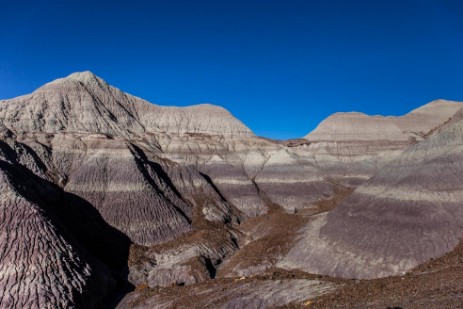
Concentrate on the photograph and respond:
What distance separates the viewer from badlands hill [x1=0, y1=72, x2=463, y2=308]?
2992cm

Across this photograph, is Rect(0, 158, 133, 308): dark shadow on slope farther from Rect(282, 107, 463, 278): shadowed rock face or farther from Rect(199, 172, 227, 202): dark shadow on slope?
Rect(199, 172, 227, 202): dark shadow on slope

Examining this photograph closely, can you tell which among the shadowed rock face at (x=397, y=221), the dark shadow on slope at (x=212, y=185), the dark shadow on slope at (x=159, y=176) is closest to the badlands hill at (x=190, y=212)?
the shadowed rock face at (x=397, y=221)

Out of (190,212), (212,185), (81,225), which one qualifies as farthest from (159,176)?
(81,225)

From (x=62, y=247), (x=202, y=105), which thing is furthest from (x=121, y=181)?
(x=202, y=105)

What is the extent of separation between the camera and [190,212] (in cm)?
5559

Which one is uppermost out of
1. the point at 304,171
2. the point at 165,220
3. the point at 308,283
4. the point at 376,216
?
the point at 304,171

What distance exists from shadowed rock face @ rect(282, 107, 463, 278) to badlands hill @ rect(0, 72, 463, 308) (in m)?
0.13

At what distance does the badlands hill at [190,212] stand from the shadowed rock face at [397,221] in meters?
0.13

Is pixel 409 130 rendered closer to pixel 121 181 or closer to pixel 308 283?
pixel 121 181

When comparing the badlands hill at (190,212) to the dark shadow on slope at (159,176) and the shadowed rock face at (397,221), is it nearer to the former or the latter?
the shadowed rock face at (397,221)

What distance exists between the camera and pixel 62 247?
31.9 meters

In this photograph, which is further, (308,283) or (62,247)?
(62,247)

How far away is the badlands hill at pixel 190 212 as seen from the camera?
29.9 metres

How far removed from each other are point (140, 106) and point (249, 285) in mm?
73976
